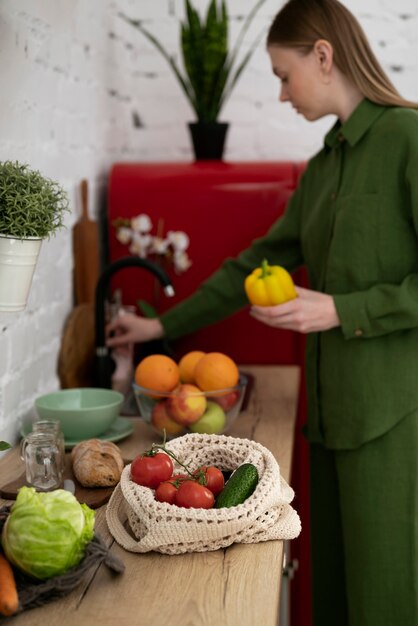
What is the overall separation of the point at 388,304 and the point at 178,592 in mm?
964

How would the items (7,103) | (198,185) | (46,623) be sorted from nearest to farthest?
(46,623)
(7,103)
(198,185)

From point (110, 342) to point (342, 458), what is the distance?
727mm

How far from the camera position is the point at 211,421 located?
1.93m

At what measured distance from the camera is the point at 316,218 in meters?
2.22

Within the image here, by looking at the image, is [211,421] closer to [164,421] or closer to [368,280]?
[164,421]

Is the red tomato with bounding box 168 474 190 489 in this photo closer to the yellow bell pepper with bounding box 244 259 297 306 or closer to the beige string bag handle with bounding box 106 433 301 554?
the beige string bag handle with bounding box 106 433 301 554

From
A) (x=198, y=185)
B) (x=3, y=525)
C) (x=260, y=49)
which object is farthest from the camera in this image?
(x=260, y=49)

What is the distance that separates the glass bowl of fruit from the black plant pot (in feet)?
3.38

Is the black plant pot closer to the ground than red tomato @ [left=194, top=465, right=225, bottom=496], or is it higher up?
higher up

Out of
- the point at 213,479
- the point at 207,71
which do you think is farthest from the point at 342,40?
the point at 213,479

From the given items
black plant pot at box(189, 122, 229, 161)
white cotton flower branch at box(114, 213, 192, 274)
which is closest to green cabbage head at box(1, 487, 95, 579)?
white cotton flower branch at box(114, 213, 192, 274)

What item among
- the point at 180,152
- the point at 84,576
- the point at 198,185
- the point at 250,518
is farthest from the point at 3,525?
the point at 180,152

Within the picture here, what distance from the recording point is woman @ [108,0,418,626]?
2010 mm

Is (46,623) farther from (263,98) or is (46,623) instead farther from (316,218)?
(263,98)
